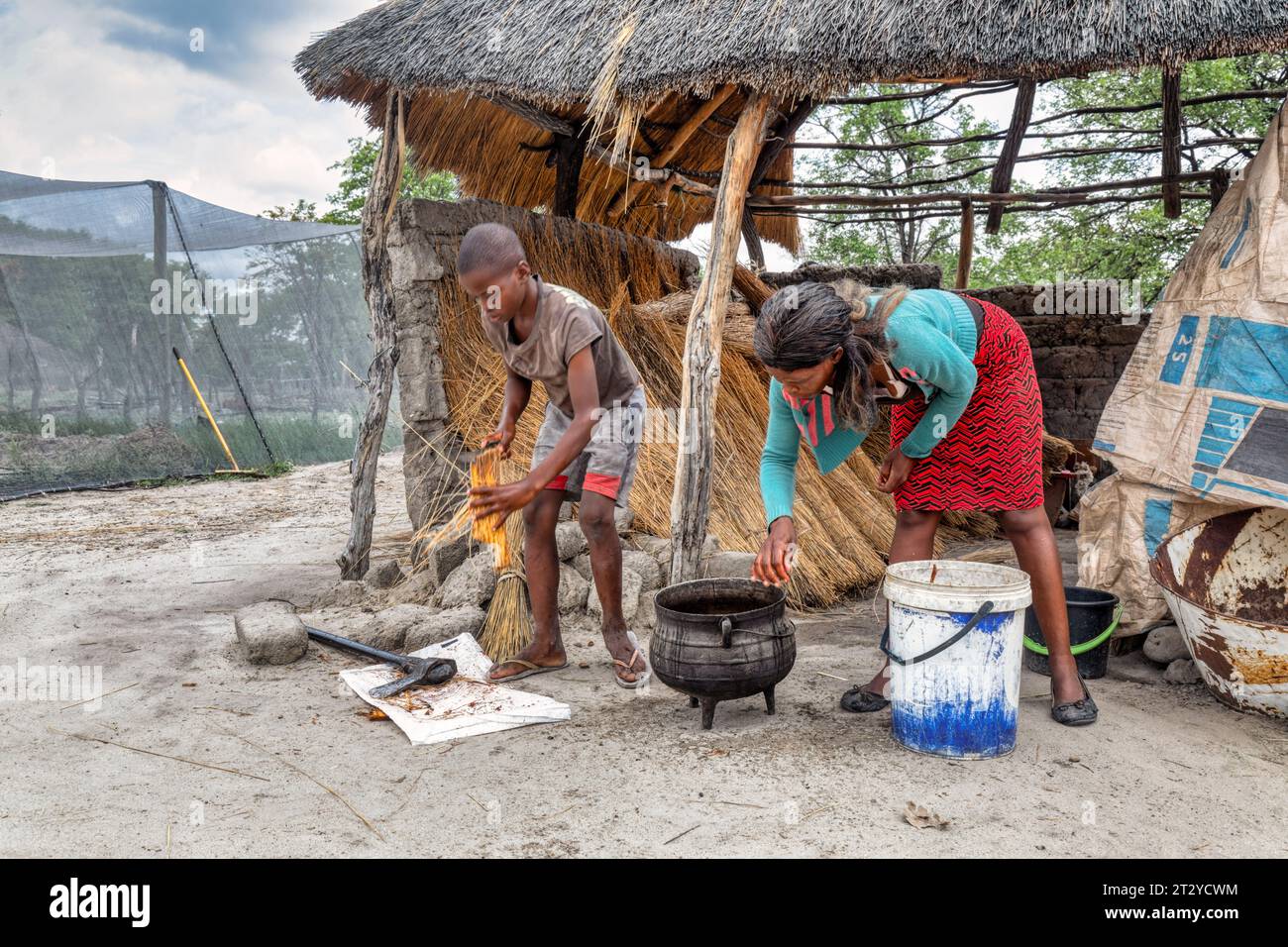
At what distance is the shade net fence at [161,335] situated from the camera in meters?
7.59

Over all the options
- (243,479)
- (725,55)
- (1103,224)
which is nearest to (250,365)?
(243,479)

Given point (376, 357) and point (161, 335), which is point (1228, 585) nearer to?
point (376, 357)

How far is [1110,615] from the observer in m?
3.20

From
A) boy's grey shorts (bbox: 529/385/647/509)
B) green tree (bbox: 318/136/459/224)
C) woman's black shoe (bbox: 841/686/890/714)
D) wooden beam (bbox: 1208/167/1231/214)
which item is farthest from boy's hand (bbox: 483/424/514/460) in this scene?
green tree (bbox: 318/136/459/224)

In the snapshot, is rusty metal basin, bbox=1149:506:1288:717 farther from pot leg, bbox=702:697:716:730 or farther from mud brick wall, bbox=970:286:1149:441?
mud brick wall, bbox=970:286:1149:441

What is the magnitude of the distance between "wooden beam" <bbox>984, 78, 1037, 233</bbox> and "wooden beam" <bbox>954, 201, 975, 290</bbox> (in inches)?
5.9

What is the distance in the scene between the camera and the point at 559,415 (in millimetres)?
3268

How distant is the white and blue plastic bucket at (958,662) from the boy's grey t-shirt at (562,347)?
1215mm

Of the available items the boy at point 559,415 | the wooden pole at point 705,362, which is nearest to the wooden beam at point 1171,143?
the wooden pole at point 705,362

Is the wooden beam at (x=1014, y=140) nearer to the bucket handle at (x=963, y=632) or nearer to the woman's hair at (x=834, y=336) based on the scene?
the woman's hair at (x=834, y=336)

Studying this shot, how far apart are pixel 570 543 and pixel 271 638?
1.31 meters

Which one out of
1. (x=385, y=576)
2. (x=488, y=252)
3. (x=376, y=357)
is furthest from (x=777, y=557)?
(x=376, y=357)

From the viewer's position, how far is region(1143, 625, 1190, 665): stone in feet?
10.7
